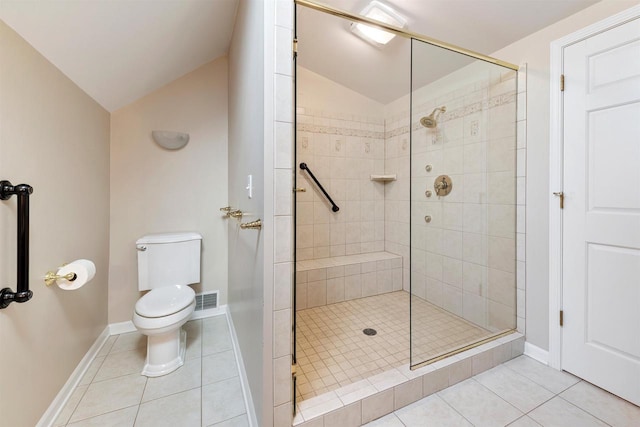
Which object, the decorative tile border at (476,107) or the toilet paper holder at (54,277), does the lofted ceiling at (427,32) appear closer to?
the decorative tile border at (476,107)

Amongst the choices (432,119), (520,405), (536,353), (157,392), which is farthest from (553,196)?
(157,392)

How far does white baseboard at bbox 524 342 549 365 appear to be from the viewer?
166 centimetres

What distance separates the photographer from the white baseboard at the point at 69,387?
1.23m

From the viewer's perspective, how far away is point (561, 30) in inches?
60.1

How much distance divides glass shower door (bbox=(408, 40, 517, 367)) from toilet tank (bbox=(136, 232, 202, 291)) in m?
1.73

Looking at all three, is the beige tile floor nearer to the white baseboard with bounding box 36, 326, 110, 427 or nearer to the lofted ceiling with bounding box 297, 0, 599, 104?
the white baseboard with bounding box 36, 326, 110, 427

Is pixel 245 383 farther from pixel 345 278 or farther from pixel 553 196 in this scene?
pixel 553 196

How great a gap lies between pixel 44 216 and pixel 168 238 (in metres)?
0.83

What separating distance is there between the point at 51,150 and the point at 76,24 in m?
0.61

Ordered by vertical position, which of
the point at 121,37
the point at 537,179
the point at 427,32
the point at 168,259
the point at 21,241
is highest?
the point at 427,32

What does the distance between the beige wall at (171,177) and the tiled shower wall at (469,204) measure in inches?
67.4

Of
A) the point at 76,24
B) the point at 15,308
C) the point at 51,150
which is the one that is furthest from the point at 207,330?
the point at 76,24

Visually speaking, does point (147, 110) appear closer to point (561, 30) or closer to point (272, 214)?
point (272, 214)

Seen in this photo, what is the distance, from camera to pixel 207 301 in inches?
93.1
